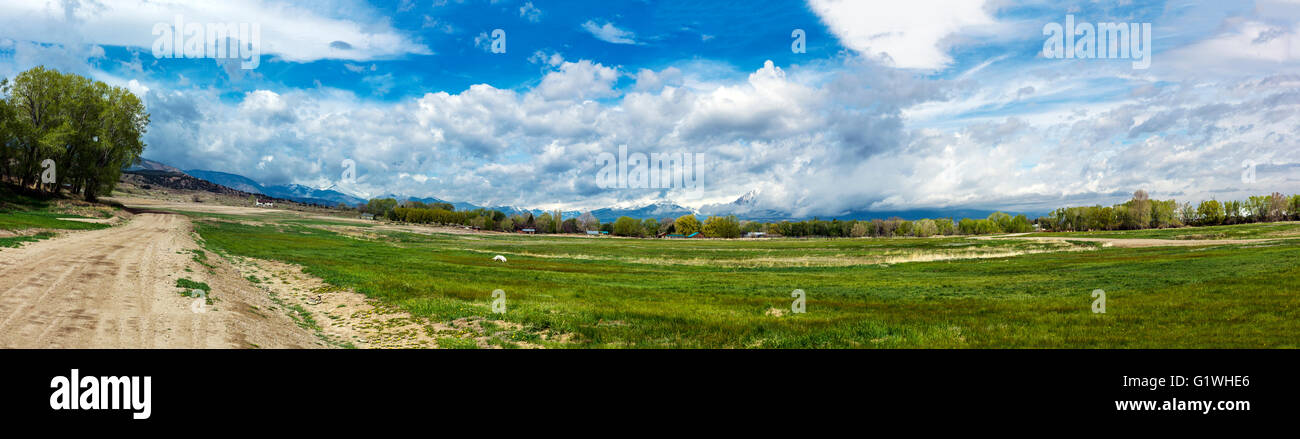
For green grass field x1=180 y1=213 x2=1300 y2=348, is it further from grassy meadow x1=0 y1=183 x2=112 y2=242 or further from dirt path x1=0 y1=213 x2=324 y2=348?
grassy meadow x1=0 y1=183 x2=112 y2=242

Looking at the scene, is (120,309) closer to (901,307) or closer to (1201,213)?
(901,307)

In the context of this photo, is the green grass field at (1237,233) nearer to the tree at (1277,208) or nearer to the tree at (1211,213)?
the tree at (1211,213)

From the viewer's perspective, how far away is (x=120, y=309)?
47.5ft

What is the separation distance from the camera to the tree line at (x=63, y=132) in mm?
68188

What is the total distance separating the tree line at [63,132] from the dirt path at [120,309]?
228 feet

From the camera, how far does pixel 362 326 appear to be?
1914 cm

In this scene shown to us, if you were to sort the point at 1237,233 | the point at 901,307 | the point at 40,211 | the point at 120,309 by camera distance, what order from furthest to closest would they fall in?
the point at 1237,233
the point at 40,211
the point at 901,307
the point at 120,309

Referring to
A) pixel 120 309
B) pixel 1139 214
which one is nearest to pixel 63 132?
pixel 120 309

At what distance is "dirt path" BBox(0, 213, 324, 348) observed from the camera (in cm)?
1155

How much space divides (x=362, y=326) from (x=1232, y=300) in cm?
3169

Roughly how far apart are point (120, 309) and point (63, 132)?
86.9 meters

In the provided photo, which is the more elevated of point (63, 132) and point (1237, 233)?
point (63, 132)

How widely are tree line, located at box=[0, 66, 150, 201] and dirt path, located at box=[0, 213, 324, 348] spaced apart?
6942 cm

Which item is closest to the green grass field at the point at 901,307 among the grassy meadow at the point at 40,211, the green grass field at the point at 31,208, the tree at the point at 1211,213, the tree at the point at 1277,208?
the grassy meadow at the point at 40,211
